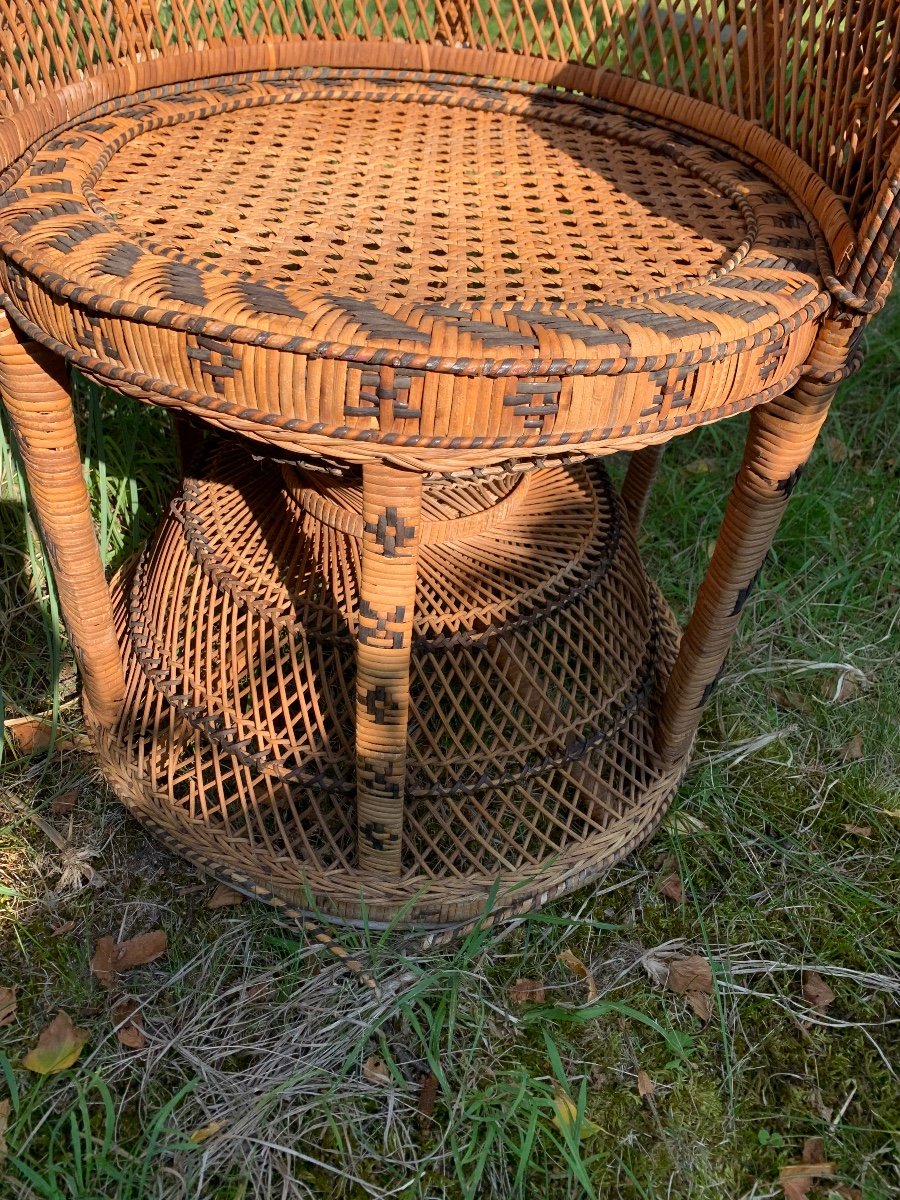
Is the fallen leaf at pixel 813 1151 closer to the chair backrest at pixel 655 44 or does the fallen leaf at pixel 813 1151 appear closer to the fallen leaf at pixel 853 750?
the fallen leaf at pixel 853 750

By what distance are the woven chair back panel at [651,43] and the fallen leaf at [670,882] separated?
923mm

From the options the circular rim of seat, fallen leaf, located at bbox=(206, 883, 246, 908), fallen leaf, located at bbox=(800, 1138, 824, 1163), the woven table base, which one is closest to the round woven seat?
the circular rim of seat

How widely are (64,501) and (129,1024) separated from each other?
66cm

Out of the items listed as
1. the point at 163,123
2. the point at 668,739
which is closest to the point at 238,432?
the point at 163,123

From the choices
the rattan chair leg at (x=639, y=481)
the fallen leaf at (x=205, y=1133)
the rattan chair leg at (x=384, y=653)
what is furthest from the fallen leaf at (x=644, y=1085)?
the rattan chair leg at (x=639, y=481)

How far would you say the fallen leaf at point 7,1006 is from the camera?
46.4 inches

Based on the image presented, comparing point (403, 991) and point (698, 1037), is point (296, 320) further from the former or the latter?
point (698, 1037)

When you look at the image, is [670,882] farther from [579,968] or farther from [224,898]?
[224,898]

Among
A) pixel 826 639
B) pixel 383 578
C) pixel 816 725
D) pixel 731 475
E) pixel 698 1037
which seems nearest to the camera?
pixel 383 578

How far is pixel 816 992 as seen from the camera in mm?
1287

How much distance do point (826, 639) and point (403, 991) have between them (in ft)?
3.56

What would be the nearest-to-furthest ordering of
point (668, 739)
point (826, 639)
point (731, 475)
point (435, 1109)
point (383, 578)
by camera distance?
point (383, 578) < point (435, 1109) < point (668, 739) < point (826, 639) < point (731, 475)

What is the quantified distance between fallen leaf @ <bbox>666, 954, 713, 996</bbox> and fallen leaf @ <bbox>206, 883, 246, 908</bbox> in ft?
1.98

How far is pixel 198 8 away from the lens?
143 centimetres
